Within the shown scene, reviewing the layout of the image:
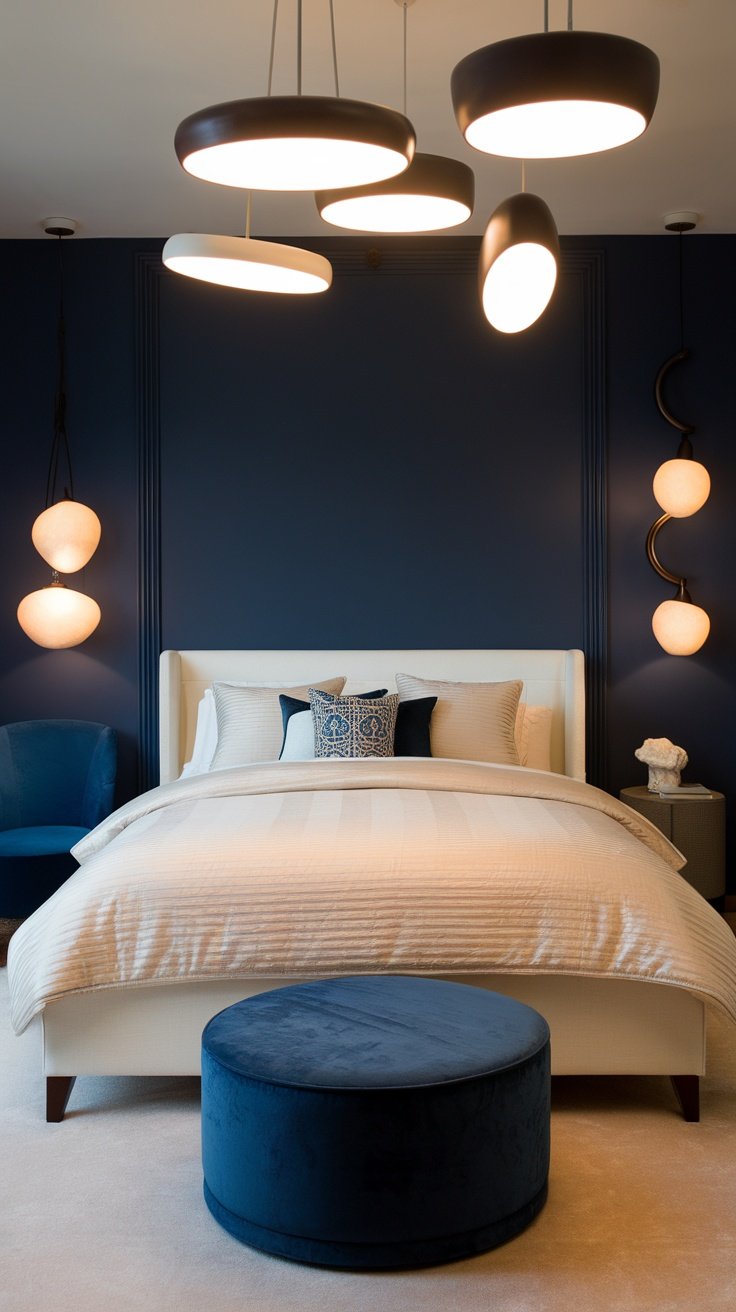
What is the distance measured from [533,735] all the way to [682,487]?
3.71 feet

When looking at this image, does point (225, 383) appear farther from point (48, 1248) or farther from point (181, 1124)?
point (48, 1248)

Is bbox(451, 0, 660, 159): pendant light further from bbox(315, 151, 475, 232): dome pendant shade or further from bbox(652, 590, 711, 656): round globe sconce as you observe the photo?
bbox(652, 590, 711, 656): round globe sconce

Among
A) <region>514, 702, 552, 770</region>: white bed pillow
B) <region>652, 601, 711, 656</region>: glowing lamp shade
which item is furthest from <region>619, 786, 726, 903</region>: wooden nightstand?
<region>652, 601, 711, 656</region>: glowing lamp shade

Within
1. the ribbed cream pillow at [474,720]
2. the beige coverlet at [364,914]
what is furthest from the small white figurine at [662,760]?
the beige coverlet at [364,914]

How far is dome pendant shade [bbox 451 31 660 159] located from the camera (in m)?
2.07

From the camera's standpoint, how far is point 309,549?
206 inches

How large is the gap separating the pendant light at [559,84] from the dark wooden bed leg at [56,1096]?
2261 mm

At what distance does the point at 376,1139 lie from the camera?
7.18ft

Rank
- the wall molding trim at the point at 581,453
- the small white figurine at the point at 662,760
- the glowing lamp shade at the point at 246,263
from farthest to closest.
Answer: the wall molding trim at the point at 581,453 < the small white figurine at the point at 662,760 < the glowing lamp shade at the point at 246,263

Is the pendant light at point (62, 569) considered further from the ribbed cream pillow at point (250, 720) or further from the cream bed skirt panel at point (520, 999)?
the cream bed skirt panel at point (520, 999)

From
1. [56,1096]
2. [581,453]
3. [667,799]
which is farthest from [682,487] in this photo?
[56,1096]

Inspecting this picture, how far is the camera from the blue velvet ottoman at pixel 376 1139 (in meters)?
2.20

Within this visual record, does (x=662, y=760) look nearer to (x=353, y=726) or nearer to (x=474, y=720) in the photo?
(x=474, y=720)

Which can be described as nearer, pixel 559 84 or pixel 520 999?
pixel 559 84
